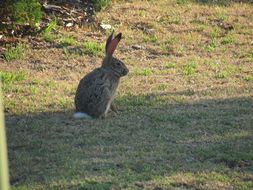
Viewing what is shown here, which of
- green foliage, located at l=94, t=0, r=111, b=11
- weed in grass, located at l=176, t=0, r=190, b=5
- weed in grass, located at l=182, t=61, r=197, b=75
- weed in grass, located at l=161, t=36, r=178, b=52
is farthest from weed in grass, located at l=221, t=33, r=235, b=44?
green foliage, located at l=94, t=0, r=111, b=11

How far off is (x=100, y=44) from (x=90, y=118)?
421 cm

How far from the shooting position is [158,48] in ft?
34.3

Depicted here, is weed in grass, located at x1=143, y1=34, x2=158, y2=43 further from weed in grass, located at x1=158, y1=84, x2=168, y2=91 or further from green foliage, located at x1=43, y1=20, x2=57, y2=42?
weed in grass, located at x1=158, y1=84, x2=168, y2=91

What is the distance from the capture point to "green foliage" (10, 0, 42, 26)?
32.7 feet

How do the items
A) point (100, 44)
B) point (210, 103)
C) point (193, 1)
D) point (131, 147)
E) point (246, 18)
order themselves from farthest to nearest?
point (193, 1), point (246, 18), point (100, 44), point (210, 103), point (131, 147)

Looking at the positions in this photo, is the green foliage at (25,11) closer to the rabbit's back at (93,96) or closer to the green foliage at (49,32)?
the green foliage at (49,32)

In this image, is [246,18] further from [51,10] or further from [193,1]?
[51,10]

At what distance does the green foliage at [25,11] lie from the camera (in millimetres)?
9961

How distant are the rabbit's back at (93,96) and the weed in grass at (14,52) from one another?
3.38m

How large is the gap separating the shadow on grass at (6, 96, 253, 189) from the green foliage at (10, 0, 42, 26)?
4.16m

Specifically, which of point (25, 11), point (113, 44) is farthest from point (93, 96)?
point (25, 11)

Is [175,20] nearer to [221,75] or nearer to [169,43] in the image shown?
[169,43]

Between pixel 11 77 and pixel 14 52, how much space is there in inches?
54.6

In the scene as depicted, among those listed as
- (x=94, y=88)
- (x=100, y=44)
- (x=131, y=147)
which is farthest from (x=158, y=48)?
(x=131, y=147)
